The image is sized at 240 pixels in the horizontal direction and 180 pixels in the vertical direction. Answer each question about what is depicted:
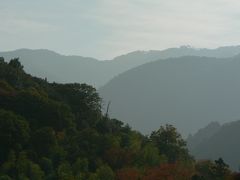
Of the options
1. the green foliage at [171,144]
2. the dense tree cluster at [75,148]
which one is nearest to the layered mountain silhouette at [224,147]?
the green foliage at [171,144]

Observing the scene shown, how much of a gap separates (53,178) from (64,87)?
30.4 metres

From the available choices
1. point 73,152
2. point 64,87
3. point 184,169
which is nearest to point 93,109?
point 64,87

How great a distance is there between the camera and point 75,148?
48.1 m

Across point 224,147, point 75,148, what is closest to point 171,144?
point 75,148

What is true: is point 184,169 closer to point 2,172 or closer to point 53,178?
point 53,178

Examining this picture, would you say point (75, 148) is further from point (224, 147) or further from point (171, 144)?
point (224, 147)

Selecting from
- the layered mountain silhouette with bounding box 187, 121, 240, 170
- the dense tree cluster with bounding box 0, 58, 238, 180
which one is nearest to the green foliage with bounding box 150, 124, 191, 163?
the dense tree cluster with bounding box 0, 58, 238, 180

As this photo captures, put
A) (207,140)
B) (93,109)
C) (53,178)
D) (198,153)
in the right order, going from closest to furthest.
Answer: (53,178)
(93,109)
(198,153)
(207,140)

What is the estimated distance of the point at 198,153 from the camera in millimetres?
Answer: 162750

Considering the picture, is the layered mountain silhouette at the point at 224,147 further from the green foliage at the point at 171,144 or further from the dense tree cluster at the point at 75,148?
the dense tree cluster at the point at 75,148

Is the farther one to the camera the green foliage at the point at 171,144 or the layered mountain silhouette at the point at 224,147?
the layered mountain silhouette at the point at 224,147

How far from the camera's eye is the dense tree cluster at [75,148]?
A: 4184cm

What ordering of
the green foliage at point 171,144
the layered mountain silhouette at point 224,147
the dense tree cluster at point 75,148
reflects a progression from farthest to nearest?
the layered mountain silhouette at point 224,147 → the green foliage at point 171,144 → the dense tree cluster at point 75,148

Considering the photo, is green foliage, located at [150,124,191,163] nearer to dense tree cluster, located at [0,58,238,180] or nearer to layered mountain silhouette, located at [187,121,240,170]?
dense tree cluster, located at [0,58,238,180]
